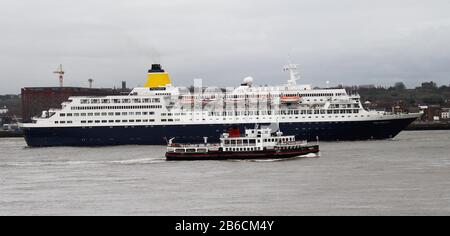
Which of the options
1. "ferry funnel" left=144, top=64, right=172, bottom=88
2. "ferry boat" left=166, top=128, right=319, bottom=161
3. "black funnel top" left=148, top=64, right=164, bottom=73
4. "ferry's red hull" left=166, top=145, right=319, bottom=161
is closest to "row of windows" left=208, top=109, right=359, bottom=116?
"ferry funnel" left=144, top=64, right=172, bottom=88

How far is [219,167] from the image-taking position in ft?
147

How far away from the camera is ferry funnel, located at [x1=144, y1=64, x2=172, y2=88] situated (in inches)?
2906

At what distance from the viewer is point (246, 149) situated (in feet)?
160

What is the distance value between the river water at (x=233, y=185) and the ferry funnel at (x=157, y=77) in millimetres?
20351

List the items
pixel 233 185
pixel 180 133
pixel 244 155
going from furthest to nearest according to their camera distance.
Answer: pixel 180 133
pixel 244 155
pixel 233 185

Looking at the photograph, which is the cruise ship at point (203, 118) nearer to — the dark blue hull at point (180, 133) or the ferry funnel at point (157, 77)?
the dark blue hull at point (180, 133)

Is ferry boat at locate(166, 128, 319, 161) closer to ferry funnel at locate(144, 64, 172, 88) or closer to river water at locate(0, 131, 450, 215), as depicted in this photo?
river water at locate(0, 131, 450, 215)

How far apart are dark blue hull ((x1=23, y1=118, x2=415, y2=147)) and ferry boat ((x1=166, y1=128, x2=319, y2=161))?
1762 centimetres

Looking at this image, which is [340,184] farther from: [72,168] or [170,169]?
[72,168]

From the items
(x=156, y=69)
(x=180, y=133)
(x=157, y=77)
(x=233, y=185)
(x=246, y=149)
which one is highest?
(x=156, y=69)

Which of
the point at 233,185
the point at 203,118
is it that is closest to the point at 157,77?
the point at 203,118

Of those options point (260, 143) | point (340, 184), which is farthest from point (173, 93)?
point (340, 184)

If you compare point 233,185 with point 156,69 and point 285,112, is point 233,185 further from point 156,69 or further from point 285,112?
point 156,69

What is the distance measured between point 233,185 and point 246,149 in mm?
12786
